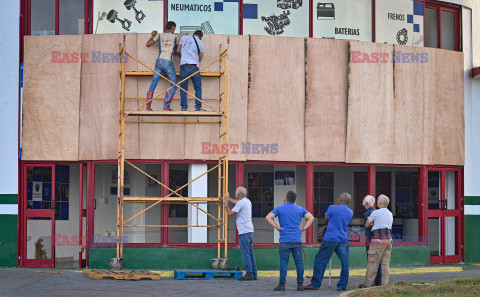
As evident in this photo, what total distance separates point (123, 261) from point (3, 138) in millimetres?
4038

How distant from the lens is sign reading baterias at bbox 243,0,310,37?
1742cm

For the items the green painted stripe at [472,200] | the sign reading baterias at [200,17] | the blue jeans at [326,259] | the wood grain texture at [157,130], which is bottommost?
the blue jeans at [326,259]

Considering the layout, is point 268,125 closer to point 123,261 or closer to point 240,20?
point 240,20

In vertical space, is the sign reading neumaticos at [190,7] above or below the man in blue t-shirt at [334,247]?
above

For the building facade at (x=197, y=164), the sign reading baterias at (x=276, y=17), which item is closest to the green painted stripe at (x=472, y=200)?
the building facade at (x=197, y=164)

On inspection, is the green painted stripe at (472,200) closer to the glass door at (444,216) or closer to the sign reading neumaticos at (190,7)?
the glass door at (444,216)

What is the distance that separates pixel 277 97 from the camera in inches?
677

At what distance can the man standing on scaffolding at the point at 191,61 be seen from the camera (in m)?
16.5

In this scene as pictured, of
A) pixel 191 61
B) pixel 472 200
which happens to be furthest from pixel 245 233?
pixel 472 200

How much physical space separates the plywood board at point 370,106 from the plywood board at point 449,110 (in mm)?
1389

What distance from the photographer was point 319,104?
1744cm

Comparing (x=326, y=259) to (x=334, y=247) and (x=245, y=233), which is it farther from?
(x=245, y=233)

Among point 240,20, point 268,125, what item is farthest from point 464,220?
point 240,20

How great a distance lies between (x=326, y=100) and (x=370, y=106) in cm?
110
